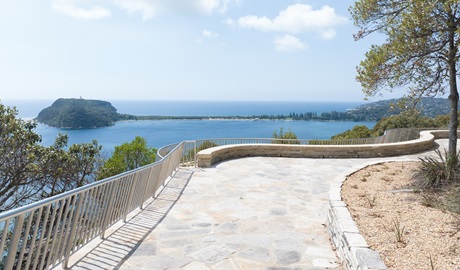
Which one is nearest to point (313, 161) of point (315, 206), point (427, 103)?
point (427, 103)

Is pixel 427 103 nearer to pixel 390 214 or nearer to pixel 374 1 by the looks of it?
pixel 374 1

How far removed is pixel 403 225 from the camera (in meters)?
4.11

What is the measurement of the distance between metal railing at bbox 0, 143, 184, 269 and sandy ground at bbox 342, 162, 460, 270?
11.2 ft

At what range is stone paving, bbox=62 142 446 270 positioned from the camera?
148 inches

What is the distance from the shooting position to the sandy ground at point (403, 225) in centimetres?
322

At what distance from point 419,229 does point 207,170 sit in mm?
6363

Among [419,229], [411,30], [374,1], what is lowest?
[419,229]

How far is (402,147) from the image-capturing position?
12766 mm

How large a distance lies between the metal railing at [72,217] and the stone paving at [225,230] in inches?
11.9

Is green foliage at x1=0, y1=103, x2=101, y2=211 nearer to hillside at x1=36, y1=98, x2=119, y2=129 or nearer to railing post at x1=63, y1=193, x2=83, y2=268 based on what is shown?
railing post at x1=63, y1=193, x2=83, y2=268

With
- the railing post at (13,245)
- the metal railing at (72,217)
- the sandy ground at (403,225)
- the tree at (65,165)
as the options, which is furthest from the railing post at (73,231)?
the tree at (65,165)

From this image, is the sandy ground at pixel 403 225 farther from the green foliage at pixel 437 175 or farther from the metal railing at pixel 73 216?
the metal railing at pixel 73 216

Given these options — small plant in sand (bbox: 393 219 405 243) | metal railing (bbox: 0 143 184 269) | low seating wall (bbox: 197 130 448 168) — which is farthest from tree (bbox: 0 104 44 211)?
small plant in sand (bbox: 393 219 405 243)

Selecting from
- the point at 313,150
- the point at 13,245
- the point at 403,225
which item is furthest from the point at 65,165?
the point at 403,225
